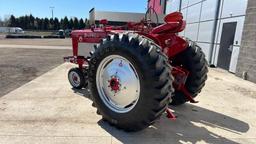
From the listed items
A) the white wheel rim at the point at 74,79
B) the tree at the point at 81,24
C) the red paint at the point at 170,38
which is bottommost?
the white wheel rim at the point at 74,79

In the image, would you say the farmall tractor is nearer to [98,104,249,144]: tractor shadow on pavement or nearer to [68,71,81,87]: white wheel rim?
[98,104,249,144]: tractor shadow on pavement

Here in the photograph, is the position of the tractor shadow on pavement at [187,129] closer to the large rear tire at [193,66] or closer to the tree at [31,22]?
the large rear tire at [193,66]

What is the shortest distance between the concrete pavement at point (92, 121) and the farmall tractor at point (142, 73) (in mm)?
248

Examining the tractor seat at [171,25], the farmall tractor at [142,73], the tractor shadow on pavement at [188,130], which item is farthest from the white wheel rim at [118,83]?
the tractor seat at [171,25]

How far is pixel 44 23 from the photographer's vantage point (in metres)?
75.9

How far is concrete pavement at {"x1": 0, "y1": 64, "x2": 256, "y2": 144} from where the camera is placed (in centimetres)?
341

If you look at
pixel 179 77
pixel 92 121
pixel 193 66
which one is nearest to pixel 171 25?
pixel 179 77

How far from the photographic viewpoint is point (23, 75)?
750 centimetres

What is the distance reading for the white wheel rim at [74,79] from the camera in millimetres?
5824

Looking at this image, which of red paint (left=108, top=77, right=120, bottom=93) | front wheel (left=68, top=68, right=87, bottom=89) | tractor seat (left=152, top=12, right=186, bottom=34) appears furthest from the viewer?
front wheel (left=68, top=68, right=87, bottom=89)

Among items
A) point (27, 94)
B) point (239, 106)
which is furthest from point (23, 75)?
point (239, 106)

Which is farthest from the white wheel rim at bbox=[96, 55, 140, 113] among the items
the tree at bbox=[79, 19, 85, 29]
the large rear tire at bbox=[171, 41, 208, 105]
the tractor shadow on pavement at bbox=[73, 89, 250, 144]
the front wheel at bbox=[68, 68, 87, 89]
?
the tree at bbox=[79, 19, 85, 29]

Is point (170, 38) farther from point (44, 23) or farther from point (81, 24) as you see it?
point (44, 23)

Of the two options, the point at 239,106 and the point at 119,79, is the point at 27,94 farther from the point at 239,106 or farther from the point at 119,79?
the point at 239,106
